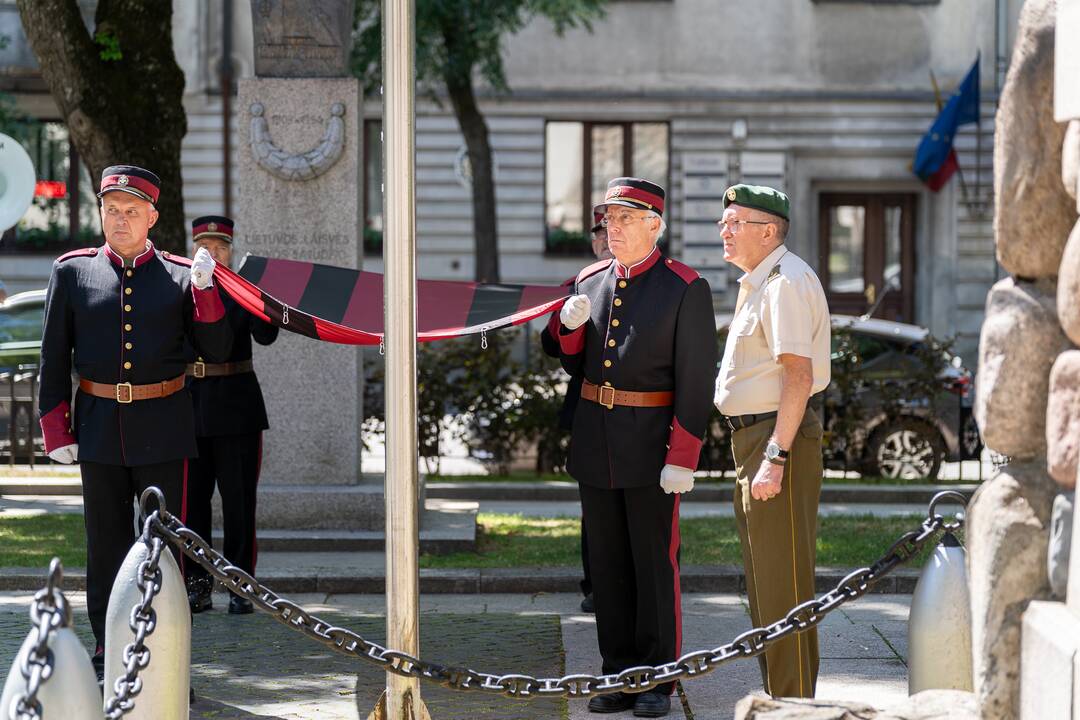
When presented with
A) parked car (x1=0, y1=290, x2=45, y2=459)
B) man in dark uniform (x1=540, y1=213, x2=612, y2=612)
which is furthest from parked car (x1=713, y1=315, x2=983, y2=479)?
parked car (x1=0, y1=290, x2=45, y2=459)

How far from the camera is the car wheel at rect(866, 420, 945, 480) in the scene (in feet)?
44.2

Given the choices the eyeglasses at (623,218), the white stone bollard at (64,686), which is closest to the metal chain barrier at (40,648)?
the white stone bollard at (64,686)

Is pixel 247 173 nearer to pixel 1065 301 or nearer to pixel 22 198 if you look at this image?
pixel 22 198

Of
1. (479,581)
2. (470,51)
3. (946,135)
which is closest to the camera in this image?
(479,581)

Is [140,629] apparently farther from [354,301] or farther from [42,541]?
[42,541]

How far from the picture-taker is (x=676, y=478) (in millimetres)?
5949

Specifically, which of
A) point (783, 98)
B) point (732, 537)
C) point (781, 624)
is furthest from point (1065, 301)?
point (783, 98)

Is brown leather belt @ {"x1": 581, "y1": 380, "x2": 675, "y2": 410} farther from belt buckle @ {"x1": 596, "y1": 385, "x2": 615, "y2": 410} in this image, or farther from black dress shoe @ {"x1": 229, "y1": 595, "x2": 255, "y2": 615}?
black dress shoe @ {"x1": 229, "y1": 595, "x2": 255, "y2": 615}

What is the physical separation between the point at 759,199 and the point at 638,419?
1.03 metres

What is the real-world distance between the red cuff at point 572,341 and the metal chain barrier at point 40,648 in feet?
9.35

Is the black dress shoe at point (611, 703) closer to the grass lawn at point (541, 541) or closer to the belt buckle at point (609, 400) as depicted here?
the belt buckle at point (609, 400)

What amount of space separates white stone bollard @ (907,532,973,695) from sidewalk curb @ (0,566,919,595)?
4.12 meters

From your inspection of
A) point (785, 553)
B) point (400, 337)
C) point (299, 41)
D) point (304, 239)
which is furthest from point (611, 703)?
point (299, 41)

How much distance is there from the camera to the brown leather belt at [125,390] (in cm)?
632
